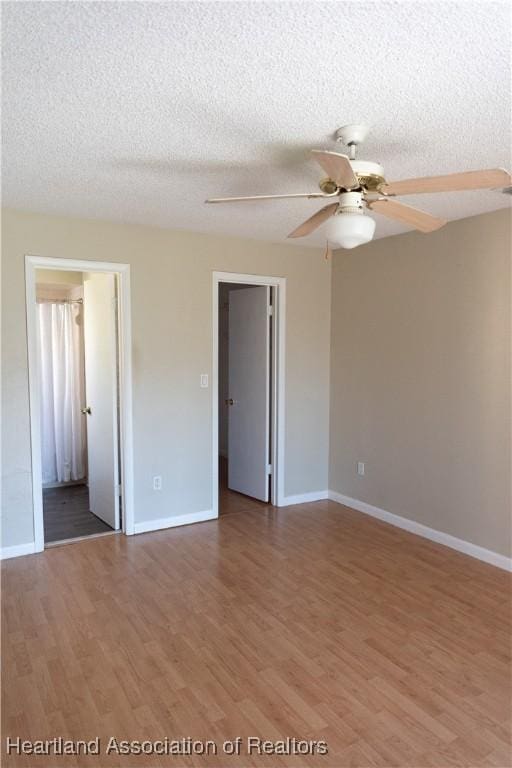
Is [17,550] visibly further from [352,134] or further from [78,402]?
[352,134]

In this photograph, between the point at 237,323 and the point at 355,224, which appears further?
the point at 237,323

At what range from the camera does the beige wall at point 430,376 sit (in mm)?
3637

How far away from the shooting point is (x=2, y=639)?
2746mm

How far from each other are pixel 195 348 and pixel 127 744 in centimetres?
292

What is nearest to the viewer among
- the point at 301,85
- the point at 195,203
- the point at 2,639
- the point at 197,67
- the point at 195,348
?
the point at 197,67

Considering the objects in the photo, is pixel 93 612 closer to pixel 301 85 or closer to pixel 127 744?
pixel 127 744

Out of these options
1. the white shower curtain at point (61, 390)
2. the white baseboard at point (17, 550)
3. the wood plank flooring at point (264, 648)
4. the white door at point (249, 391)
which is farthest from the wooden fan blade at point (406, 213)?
the white shower curtain at point (61, 390)

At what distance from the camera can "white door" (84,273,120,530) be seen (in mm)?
4230

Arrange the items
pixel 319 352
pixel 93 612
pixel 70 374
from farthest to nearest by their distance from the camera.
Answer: pixel 70 374 < pixel 319 352 < pixel 93 612

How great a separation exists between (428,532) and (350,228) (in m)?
2.83

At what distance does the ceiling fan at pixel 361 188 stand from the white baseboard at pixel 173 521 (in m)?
2.87

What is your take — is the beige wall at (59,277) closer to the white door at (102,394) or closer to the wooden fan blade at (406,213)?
the white door at (102,394)

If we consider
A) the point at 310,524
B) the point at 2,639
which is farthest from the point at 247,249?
the point at 2,639

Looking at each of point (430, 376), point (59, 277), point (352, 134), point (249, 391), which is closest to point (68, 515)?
point (249, 391)
